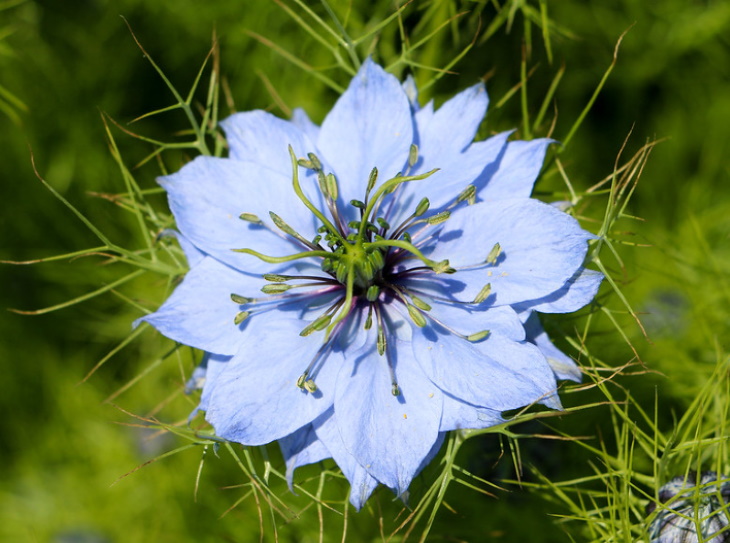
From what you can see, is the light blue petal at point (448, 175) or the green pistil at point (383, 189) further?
the light blue petal at point (448, 175)

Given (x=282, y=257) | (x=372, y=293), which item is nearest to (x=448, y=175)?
(x=372, y=293)

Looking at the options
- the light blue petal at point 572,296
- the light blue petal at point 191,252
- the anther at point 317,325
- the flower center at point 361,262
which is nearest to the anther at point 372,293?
the flower center at point 361,262

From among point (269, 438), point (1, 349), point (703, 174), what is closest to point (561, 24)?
point (703, 174)

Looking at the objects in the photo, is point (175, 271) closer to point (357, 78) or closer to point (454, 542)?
point (357, 78)

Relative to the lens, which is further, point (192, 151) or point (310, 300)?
point (192, 151)

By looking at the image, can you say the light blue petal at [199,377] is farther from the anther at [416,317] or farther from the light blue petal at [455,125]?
the light blue petal at [455,125]

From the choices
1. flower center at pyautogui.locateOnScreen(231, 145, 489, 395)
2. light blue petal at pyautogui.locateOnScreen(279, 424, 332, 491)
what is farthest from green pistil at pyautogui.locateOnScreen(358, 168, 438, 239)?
light blue petal at pyautogui.locateOnScreen(279, 424, 332, 491)

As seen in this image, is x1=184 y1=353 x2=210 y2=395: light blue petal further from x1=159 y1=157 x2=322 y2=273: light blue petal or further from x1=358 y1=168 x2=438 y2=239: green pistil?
x1=358 y1=168 x2=438 y2=239: green pistil
